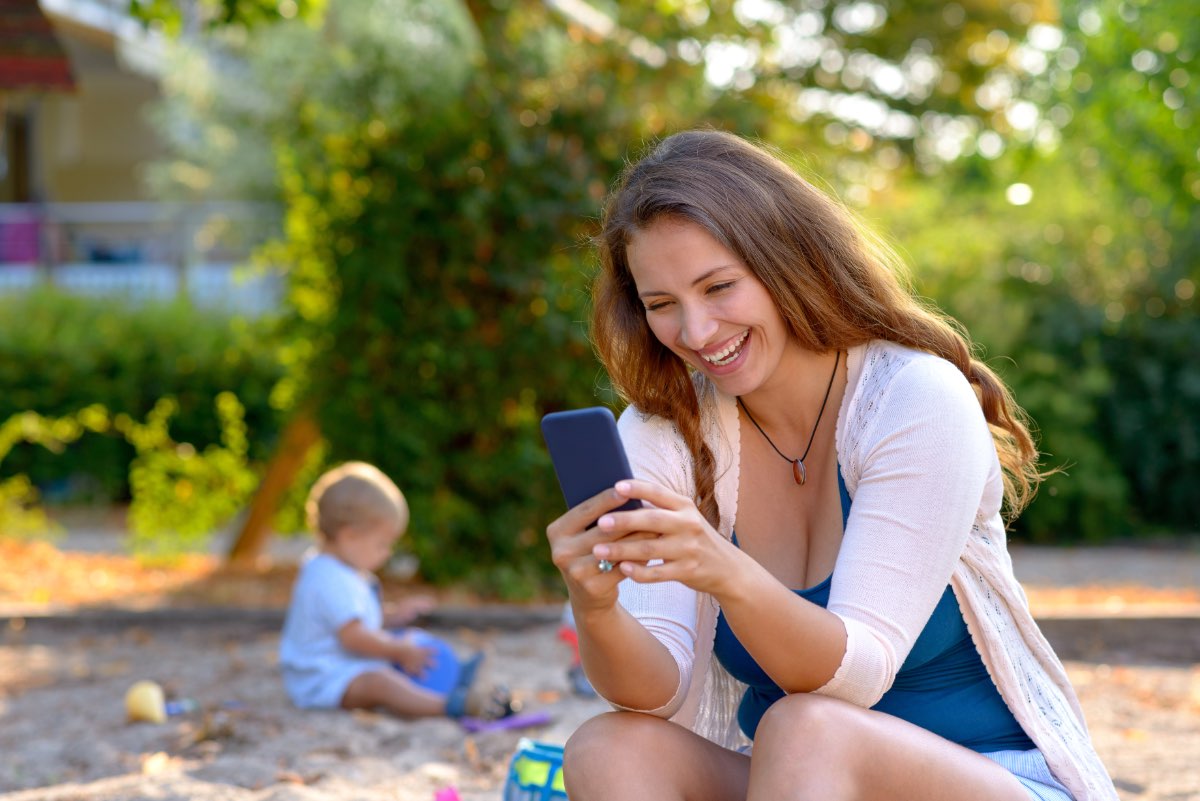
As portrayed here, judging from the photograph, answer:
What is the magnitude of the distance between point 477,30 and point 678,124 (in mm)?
1212

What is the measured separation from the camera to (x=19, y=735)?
4.11 meters

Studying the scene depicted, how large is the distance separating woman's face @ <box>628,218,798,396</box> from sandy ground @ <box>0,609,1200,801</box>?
62.4 inches

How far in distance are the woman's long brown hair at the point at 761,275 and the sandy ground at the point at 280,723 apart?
1.42 meters

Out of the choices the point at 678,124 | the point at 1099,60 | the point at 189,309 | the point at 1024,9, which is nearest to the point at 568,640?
the point at 678,124

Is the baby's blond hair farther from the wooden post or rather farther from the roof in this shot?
the roof

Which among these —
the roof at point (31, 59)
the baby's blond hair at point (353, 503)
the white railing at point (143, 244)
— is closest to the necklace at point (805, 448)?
the baby's blond hair at point (353, 503)

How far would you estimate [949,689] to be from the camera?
87.5 inches

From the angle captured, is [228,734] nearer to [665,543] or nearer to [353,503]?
[353,503]

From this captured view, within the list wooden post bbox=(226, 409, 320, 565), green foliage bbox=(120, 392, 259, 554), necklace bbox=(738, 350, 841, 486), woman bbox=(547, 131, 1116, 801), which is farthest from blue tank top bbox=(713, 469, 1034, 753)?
green foliage bbox=(120, 392, 259, 554)

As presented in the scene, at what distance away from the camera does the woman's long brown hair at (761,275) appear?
2174mm

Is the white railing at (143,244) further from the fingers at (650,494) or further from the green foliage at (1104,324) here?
the fingers at (650,494)

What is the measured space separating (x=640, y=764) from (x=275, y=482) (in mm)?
5302

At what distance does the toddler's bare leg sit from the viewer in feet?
13.9

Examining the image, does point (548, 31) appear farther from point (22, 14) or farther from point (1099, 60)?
point (1099, 60)
